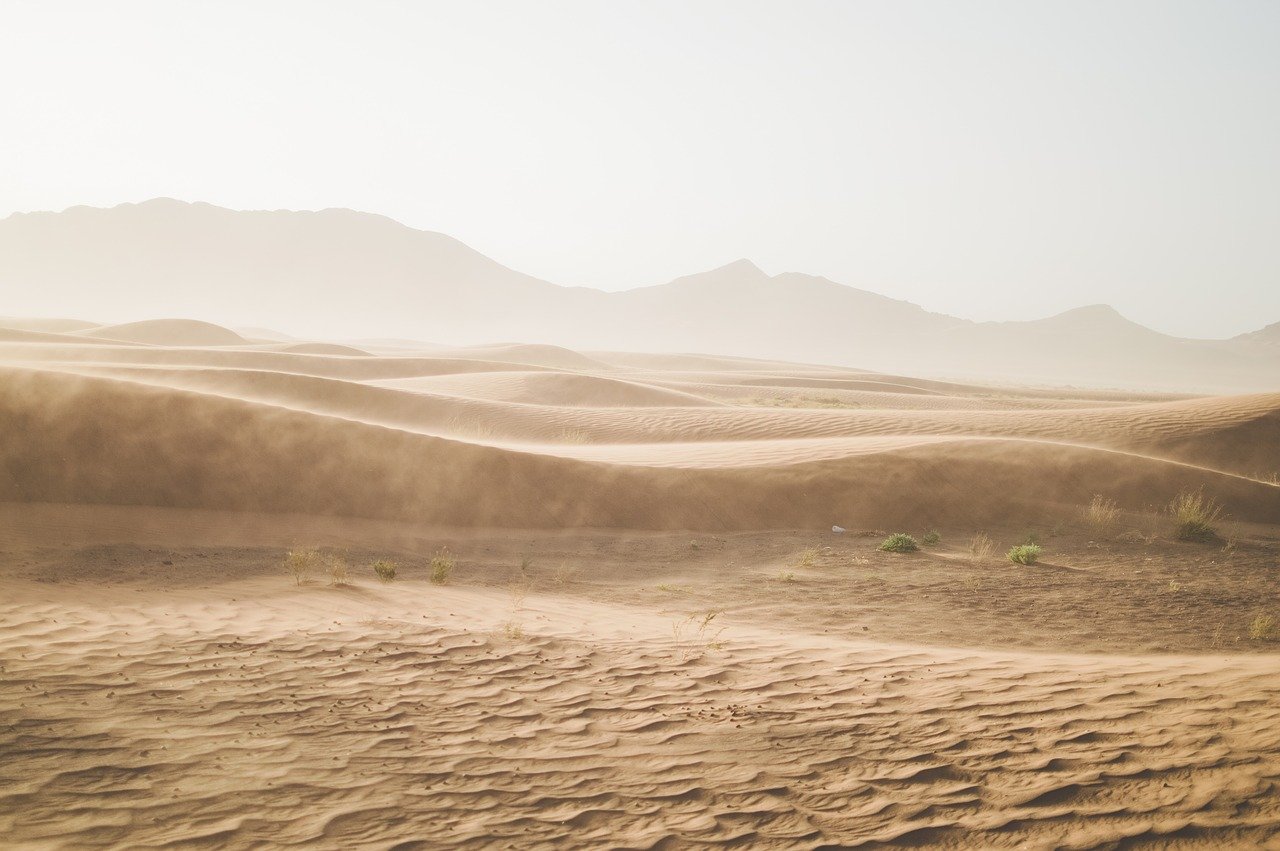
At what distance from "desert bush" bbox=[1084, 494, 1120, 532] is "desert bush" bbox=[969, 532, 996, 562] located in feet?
5.76

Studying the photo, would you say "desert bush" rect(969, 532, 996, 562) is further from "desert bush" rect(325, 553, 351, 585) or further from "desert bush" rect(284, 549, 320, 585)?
"desert bush" rect(284, 549, 320, 585)

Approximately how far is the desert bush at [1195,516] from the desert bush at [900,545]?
4.18 meters

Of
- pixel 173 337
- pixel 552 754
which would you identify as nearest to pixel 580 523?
pixel 552 754

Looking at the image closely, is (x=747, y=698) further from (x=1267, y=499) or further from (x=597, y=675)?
(x=1267, y=499)

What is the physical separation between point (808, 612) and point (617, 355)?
79352 millimetres

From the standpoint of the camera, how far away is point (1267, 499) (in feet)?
45.2

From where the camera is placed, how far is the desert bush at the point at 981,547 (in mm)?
11164

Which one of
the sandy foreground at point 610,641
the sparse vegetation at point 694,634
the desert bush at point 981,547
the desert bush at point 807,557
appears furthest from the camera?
the desert bush at point 981,547

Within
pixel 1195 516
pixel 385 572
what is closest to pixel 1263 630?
pixel 1195 516

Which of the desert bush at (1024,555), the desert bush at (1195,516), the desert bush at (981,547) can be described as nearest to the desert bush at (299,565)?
the desert bush at (981,547)

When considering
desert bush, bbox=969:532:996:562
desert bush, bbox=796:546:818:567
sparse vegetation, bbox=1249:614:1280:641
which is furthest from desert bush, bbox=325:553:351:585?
sparse vegetation, bbox=1249:614:1280:641

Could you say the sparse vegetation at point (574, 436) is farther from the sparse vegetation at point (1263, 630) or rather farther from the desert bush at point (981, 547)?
the sparse vegetation at point (1263, 630)

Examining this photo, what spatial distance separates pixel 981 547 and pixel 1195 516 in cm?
354

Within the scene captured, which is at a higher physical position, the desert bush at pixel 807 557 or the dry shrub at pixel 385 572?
the dry shrub at pixel 385 572
